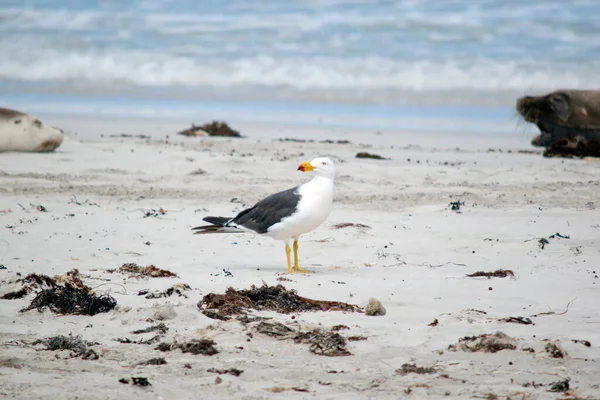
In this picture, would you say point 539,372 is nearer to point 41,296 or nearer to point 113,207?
point 41,296

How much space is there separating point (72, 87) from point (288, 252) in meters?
21.1

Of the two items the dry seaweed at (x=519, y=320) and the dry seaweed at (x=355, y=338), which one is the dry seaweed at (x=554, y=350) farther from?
the dry seaweed at (x=355, y=338)

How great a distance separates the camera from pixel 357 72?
2688 centimetres

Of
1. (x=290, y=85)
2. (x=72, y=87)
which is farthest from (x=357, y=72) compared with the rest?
(x=72, y=87)

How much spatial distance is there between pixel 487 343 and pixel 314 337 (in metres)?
0.92

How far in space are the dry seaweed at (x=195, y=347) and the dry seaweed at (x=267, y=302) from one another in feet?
2.32

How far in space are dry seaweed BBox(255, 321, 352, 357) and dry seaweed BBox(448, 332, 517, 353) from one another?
0.59 m

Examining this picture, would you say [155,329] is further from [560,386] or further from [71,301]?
[560,386]

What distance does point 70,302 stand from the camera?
5.35 metres

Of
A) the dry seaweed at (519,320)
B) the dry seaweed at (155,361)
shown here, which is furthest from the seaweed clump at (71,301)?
the dry seaweed at (519,320)

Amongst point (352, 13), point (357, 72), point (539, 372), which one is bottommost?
point (539, 372)

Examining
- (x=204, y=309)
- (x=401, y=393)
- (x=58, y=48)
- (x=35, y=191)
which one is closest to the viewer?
(x=401, y=393)

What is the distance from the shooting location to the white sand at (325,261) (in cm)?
418

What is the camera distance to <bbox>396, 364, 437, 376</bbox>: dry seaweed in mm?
4230
